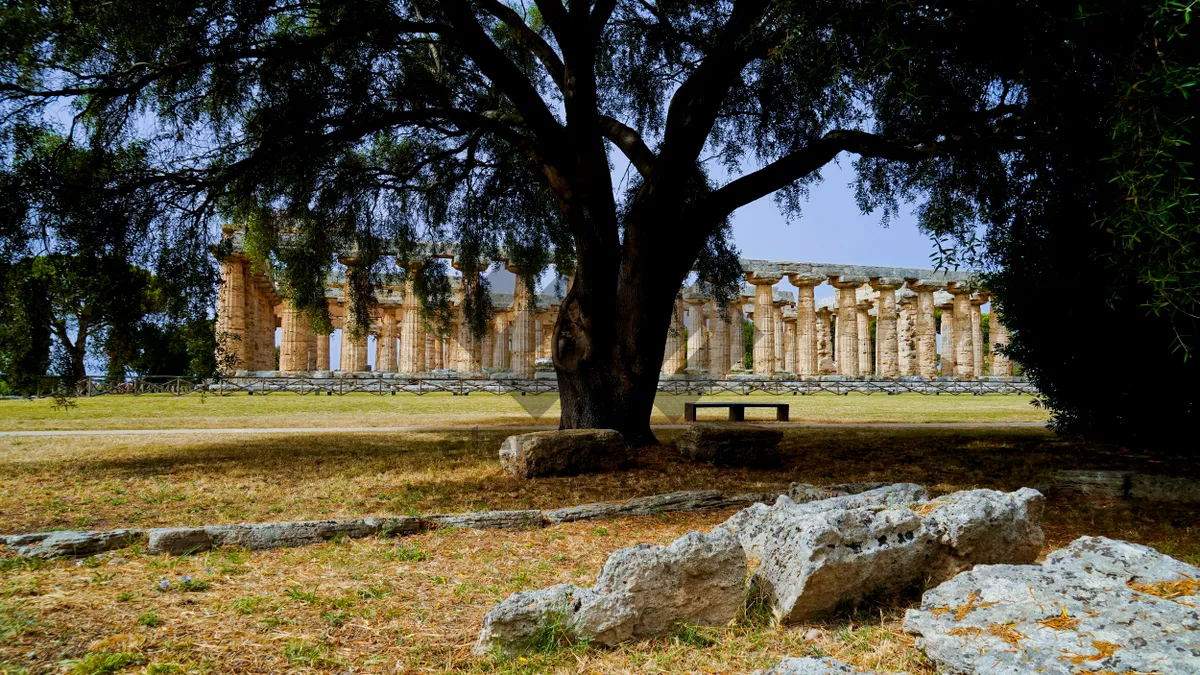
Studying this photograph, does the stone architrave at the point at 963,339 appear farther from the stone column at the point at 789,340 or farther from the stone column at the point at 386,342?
the stone column at the point at 386,342

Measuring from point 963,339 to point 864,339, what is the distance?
5967 millimetres

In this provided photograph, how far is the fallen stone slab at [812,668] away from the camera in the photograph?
86.3 inches

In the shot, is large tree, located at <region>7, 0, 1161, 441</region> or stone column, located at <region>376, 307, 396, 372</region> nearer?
large tree, located at <region>7, 0, 1161, 441</region>

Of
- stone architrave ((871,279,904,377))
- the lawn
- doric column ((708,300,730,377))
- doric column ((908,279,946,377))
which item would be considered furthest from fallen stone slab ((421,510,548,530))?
doric column ((908,279,946,377))

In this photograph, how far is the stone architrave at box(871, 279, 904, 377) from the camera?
4066 cm

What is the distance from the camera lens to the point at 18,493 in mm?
6996

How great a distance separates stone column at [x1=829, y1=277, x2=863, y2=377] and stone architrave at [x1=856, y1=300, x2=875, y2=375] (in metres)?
2.08

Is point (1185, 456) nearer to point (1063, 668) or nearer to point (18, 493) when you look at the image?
point (1063, 668)

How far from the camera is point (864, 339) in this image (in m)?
45.4

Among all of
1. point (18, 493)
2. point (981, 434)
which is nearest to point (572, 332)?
point (18, 493)

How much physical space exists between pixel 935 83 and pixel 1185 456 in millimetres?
6625

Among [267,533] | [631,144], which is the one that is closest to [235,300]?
[631,144]

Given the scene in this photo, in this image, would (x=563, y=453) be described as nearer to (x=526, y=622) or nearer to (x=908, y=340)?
(x=526, y=622)

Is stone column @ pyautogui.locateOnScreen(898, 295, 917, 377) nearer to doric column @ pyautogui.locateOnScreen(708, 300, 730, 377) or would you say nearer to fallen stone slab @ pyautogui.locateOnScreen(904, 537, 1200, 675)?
doric column @ pyautogui.locateOnScreen(708, 300, 730, 377)
